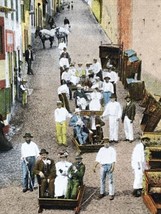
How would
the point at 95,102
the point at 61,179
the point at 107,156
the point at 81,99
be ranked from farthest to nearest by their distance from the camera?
the point at 81,99, the point at 95,102, the point at 107,156, the point at 61,179

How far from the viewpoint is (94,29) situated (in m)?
47.7

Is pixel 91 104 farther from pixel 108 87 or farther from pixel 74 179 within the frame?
pixel 74 179

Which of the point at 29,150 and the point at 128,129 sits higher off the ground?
the point at 29,150

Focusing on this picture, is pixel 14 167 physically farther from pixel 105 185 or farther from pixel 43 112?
pixel 43 112

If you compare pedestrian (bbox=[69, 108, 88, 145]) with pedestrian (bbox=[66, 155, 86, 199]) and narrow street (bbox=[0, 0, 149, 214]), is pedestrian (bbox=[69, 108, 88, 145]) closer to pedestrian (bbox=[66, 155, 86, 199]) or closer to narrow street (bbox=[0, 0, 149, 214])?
narrow street (bbox=[0, 0, 149, 214])

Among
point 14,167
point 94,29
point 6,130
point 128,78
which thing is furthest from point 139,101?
point 94,29

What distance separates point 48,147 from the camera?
803 inches

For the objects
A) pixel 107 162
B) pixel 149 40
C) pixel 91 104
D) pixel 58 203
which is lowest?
pixel 58 203

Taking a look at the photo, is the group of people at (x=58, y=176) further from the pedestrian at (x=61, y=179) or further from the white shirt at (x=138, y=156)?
the white shirt at (x=138, y=156)

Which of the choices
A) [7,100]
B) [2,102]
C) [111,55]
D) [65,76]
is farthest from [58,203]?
[111,55]

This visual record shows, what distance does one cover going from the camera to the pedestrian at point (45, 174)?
15.1m

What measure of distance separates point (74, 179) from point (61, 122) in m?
5.21

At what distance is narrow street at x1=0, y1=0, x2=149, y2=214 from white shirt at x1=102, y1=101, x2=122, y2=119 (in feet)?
3.16

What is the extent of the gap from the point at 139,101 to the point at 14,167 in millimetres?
10063
